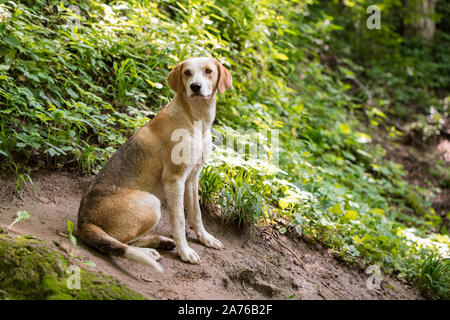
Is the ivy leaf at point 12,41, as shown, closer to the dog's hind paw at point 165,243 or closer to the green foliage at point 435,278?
the dog's hind paw at point 165,243

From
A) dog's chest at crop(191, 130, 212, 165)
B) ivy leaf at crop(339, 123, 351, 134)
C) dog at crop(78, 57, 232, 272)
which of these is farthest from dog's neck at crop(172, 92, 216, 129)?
ivy leaf at crop(339, 123, 351, 134)

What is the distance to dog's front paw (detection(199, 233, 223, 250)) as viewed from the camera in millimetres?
4120

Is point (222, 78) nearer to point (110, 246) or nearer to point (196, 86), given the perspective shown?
point (196, 86)

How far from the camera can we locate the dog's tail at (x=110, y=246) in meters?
3.05

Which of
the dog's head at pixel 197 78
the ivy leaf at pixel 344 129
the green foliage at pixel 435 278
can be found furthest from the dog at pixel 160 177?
the ivy leaf at pixel 344 129

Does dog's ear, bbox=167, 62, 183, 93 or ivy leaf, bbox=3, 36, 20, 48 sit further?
ivy leaf, bbox=3, 36, 20, 48

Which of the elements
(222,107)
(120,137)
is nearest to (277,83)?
(222,107)

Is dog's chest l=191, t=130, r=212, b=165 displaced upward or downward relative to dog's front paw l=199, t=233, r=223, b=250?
upward

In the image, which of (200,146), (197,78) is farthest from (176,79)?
(200,146)

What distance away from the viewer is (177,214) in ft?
12.0

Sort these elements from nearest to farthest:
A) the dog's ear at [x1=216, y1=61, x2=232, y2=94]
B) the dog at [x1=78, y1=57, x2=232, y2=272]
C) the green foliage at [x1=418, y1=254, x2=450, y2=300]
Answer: the dog at [x1=78, y1=57, x2=232, y2=272], the dog's ear at [x1=216, y1=61, x2=232, y2=94], the green foliage at [x1=418, y1=254, x2=450, y2=300]

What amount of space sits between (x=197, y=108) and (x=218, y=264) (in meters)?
1.49

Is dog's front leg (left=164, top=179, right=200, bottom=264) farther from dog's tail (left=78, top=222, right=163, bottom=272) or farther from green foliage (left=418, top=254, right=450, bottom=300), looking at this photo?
green foliage (left=418, top=254, right=450, bottom=300)
